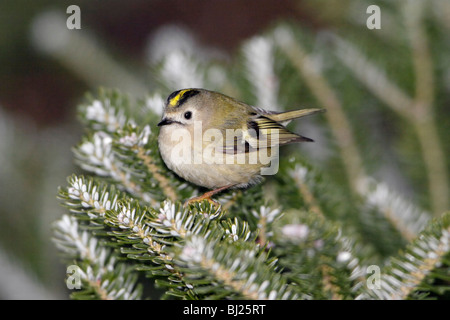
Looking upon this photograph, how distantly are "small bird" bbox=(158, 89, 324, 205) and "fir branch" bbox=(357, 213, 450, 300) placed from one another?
0.60 meters

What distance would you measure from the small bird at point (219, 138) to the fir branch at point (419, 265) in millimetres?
596

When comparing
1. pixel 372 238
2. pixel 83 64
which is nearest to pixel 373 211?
pixel 372 238

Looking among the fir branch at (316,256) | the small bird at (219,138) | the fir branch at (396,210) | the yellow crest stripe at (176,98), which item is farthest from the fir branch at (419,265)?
the yellow crest stripe at (176,98)

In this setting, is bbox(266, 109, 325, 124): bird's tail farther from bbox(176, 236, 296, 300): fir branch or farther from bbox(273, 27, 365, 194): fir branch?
bbox(176, 236, 296, 300): fir branch

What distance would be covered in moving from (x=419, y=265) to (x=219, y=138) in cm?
88

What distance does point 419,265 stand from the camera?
2.96 ft

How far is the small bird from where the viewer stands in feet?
4.75

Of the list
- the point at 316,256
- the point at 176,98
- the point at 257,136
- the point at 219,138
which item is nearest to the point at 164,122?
the point at 176,98

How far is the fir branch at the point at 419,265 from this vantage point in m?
0.87

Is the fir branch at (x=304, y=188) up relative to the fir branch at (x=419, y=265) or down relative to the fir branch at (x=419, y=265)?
up

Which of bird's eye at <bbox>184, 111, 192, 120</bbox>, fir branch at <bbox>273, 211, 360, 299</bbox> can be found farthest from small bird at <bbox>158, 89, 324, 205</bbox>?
fir branch at <bbox>273, 211, 360, 299</bbox>

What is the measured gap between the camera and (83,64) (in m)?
2.02

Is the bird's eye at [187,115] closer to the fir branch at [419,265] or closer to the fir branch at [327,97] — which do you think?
the fir branch at [327,97]
